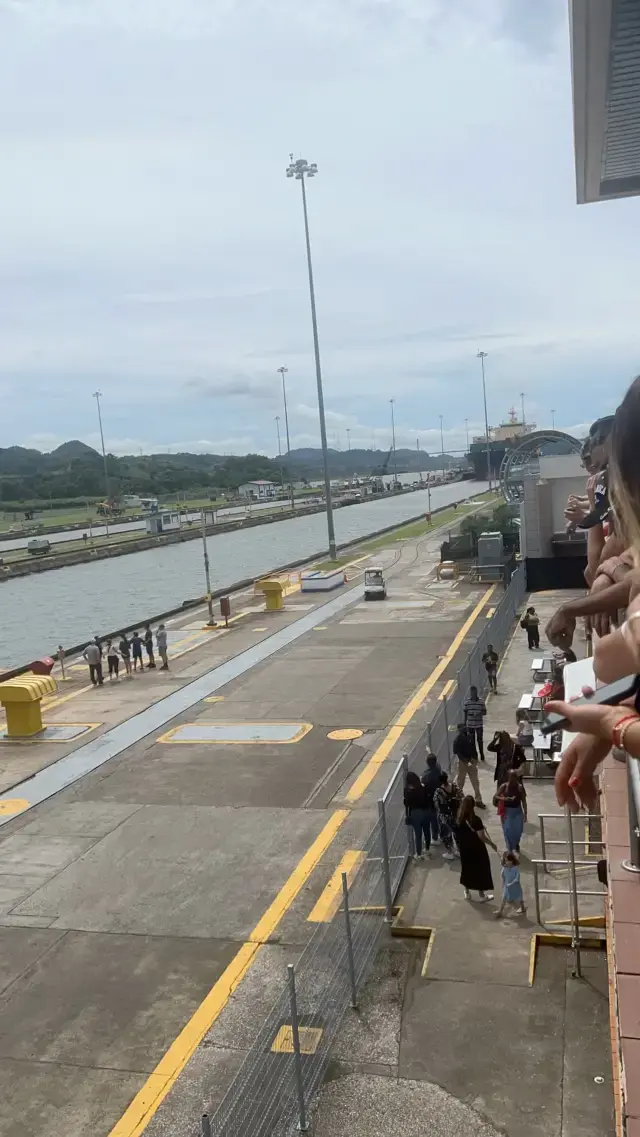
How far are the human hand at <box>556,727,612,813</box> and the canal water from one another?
1487 inches

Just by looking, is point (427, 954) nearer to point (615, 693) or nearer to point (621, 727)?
point (621, 727)

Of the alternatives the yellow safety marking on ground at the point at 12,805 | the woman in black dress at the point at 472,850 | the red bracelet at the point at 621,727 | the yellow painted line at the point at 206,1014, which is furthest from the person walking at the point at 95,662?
the red bracelet at the point at 621,727

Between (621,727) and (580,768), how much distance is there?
100 cm

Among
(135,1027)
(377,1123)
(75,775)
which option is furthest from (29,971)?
(75,775)

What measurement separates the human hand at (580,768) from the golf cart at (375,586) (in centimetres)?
3280

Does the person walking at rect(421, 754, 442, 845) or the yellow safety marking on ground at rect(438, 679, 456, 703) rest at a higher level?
the person walking at rect(421, 754, 442, 845)

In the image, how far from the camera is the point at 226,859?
11742mm

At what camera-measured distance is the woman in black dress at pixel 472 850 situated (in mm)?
9422

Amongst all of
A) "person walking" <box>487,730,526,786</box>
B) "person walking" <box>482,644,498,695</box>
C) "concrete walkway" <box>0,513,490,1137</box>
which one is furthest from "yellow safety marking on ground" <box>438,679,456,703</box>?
"person walking" <box>487,730,526,786</box>

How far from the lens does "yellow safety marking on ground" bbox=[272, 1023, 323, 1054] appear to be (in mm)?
7347

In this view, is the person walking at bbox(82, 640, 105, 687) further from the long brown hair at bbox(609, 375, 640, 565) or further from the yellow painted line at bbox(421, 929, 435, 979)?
the long brown hair at bbox(609, 375, 640, 565)

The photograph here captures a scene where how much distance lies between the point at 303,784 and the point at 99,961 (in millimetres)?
5537

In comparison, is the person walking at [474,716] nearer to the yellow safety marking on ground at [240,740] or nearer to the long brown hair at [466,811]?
the yellow safety marking on ground at [240,740]

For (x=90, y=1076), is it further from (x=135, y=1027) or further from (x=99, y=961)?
(x=99, y=961)
